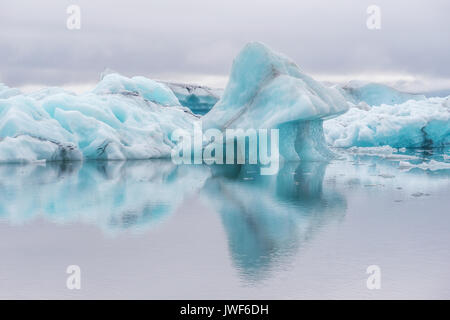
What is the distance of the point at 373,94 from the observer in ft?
168

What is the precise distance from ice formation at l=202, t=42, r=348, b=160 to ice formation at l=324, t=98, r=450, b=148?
9.68m

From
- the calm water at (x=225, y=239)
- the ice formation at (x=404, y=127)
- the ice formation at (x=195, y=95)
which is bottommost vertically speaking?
the calm water at (x=225, y=239)

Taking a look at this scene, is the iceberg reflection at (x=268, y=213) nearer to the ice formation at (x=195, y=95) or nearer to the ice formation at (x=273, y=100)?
the ice formation at (x=273, y=100)

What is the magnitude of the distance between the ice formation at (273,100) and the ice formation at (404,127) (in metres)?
9.68

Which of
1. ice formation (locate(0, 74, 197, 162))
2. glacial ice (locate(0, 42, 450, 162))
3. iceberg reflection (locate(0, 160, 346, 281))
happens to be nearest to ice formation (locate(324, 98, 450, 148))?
glacial ice (locate(0, 42, 450, 162))

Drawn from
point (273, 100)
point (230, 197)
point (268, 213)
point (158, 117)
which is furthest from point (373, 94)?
point (268, 213)

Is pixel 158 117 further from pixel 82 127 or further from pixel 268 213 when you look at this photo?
pixel 268 213

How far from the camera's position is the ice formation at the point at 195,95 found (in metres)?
40.4

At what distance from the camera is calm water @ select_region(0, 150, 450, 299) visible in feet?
14.4

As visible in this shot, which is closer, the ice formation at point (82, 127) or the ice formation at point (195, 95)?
the ice formation at point (82, 127)

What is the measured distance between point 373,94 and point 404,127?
78.3 feet

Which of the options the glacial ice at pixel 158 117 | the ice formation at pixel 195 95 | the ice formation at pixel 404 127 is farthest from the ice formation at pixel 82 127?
the ice formation at pixel 195 95

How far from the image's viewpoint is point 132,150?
21.0m
